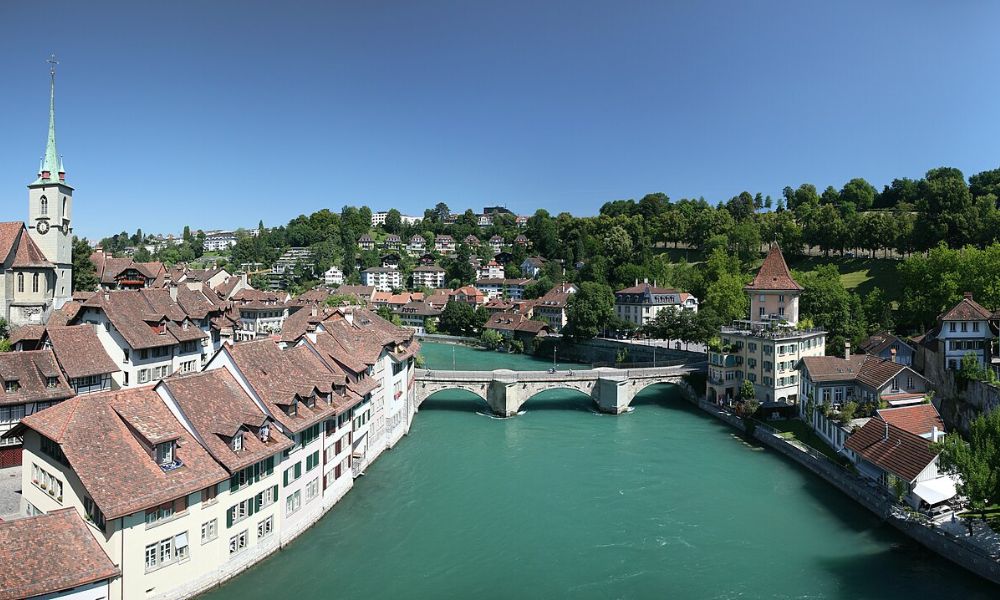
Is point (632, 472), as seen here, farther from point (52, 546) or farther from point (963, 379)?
point (52, 546)

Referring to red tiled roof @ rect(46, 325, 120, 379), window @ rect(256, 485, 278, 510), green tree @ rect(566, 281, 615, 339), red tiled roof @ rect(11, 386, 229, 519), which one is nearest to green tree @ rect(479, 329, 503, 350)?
green tree @ rect(566, 281, 615, 339)

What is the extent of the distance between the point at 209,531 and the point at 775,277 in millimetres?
46540

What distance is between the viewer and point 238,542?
2325 cm

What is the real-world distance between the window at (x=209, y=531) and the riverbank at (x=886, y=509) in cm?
2723

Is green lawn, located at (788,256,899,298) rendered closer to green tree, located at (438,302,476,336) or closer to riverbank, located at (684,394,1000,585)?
riverbank, located at (684,394,1000,585)

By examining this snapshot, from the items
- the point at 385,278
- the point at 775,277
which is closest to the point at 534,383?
the point at 775,277

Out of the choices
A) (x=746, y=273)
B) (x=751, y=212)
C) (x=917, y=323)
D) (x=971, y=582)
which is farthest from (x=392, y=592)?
(x=751, y=212)

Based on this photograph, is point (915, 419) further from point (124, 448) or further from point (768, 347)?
point (124, 448)

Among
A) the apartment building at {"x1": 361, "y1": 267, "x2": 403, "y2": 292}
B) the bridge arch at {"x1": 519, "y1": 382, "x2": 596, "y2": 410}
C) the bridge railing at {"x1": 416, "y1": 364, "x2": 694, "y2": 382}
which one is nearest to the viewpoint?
the bridge railing at {"x1": 416, "y1": 364, "x2": 694, "y2": 382}

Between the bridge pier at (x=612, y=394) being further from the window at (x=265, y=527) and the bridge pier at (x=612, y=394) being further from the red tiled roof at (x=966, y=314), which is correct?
the window at (x=265, y=527)

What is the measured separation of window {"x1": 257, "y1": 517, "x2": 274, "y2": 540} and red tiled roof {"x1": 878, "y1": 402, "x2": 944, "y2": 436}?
29.6 meters

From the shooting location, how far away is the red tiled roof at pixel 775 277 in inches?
2098

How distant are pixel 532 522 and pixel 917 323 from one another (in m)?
45.7

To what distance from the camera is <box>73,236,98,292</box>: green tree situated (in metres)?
59.6
